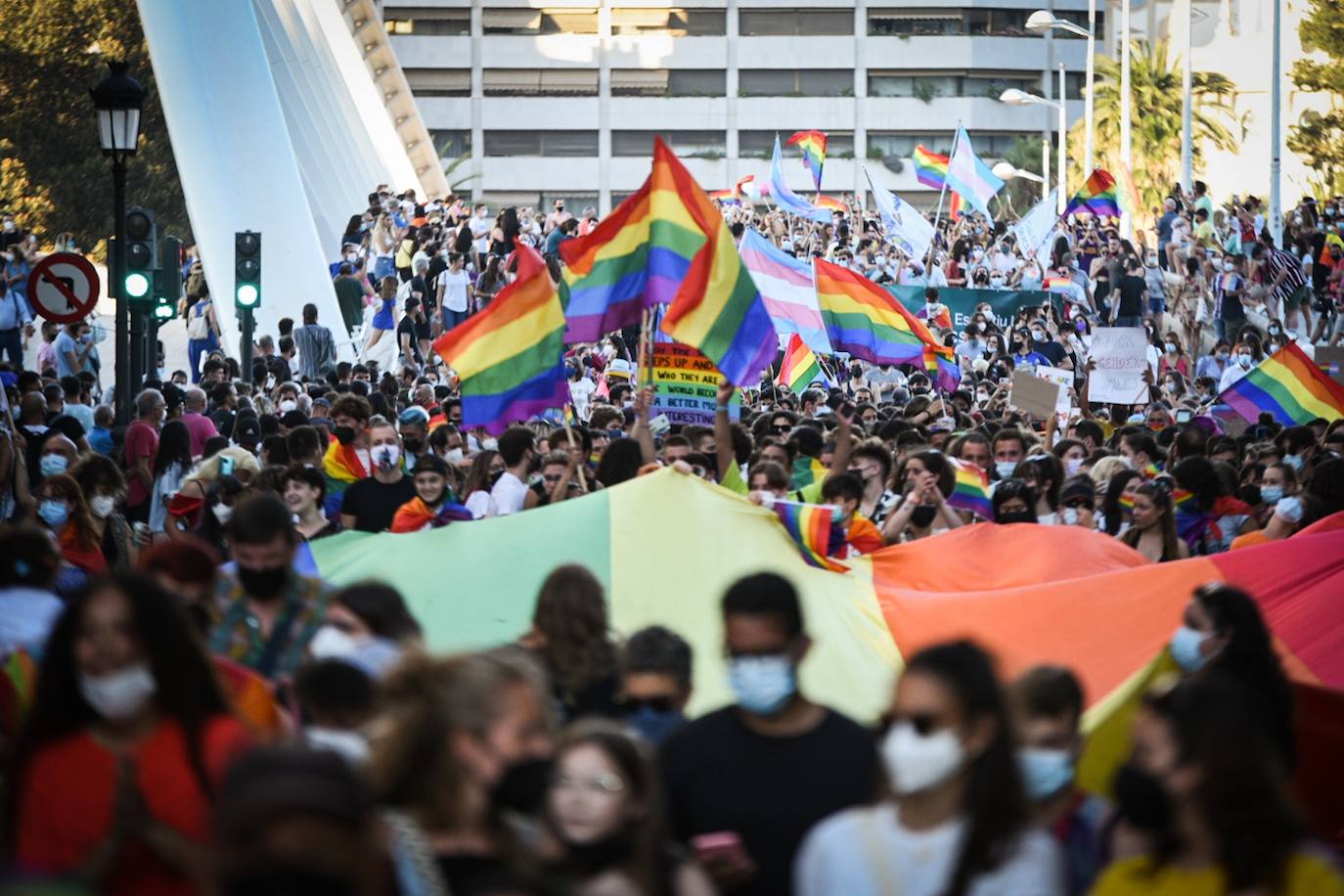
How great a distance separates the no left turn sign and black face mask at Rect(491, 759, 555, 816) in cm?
1285

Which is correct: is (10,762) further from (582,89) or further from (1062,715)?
(582,89)

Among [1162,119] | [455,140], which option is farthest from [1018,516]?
[455,140]

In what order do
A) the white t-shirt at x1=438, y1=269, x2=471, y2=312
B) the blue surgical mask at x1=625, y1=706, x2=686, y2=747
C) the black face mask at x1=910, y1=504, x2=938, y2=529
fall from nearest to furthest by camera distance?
the blue surgical mask at x1=625, y1=706, x2=686, y2=747 < the black face mask at x1=910, y1=504, x2=938, y2=529 < the white t-shirt at x1=438, y1=269, x2=471, y2=312

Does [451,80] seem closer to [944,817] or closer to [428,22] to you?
[428,22]

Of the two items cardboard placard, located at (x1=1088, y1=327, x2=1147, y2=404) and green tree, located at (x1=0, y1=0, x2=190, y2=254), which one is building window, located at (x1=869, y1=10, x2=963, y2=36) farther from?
cardboard placard, located at (x1=1088, y1=327, x2=1147, y2=404)

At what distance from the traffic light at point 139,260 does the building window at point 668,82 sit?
77.4 meters

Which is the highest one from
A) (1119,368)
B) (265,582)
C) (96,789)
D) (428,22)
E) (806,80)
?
(428,22)

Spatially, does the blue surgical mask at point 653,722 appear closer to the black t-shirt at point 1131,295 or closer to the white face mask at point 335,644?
the white face mask at point 335,644

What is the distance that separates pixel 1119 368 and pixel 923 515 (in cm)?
914

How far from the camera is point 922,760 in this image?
448cm

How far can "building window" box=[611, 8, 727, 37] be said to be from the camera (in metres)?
94.5

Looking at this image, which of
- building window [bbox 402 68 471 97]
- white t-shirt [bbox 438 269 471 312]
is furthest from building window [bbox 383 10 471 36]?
white t-shirt [bbox 438 269 471 312]

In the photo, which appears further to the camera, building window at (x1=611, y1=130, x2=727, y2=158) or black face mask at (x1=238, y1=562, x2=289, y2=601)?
building window at (x1=611, y1=130, x2=727, y2=158)

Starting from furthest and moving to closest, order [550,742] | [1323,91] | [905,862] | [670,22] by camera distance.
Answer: [670,22]
[1323,91]
[550,742]
[905,862]
